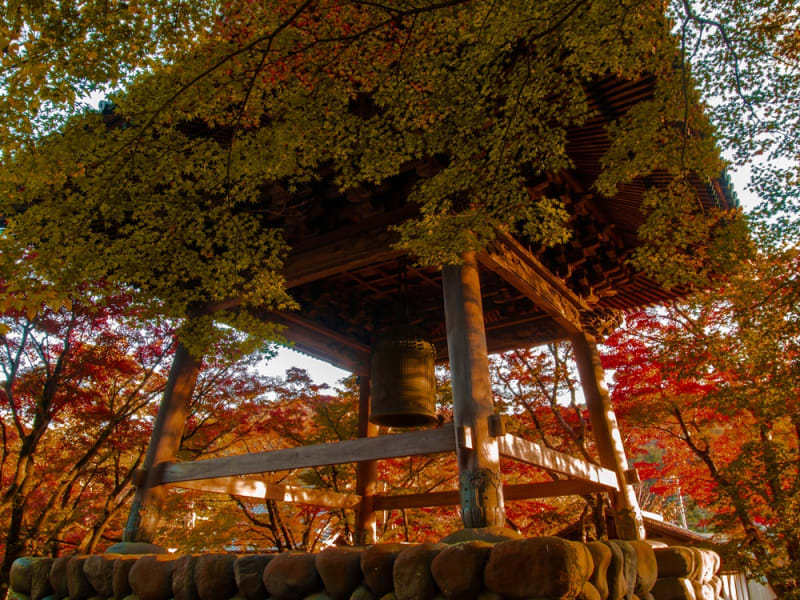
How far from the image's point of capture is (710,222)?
4.21 m

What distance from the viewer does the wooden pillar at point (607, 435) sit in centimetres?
601

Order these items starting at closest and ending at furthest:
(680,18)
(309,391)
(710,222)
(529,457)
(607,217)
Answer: (680,18) → (710,222) → (529,457) → (607,217) → (309,391)

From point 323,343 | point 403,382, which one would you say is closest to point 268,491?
point 403,382

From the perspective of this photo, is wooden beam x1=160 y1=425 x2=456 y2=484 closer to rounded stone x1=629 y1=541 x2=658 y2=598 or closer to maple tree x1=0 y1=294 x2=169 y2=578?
rounded stone x1=629 y1=541 x2=658 y2=598

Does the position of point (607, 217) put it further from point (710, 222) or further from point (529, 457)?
point (529, 457)

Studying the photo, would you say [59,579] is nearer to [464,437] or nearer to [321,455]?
[321,455]

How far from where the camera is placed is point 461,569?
244cm

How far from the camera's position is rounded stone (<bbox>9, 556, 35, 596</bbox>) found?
4.27 meters

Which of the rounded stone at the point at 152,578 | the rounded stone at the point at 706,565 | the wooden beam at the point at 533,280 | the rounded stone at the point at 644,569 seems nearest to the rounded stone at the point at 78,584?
the rounded stone at the point at 152,578

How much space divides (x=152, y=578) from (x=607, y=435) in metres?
5.24

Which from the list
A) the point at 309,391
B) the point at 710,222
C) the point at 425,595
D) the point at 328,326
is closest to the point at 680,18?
the point at 710,222

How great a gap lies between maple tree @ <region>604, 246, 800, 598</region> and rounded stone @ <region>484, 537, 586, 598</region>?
9.46 feet

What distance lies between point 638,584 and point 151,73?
473 centimetres

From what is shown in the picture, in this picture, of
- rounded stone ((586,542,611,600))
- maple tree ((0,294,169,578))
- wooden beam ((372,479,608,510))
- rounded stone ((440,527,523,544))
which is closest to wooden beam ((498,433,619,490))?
wooden beam ((372,479,608,510))
